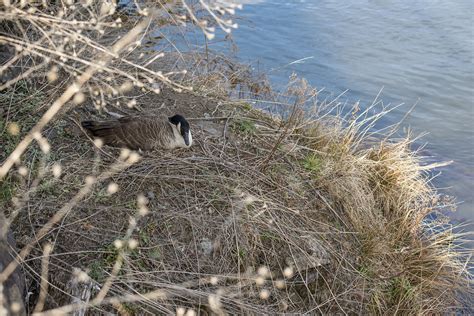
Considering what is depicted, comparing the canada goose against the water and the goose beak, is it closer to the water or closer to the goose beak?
the goose beak

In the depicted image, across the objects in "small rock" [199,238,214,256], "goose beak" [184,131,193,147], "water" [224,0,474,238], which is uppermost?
"goose beak" [184,131,193,147]

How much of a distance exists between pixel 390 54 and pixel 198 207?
8.20 m

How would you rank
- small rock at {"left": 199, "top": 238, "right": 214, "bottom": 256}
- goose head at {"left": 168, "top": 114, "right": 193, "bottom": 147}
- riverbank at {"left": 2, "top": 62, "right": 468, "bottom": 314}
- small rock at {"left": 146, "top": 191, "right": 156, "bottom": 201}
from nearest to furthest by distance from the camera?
riverbank at {"left": 2, "top": 62, "right": 468, "bottom": 314}, small rock at {"left": 199, "top": 238, "right": 214, "bottom": 256}, small rock at {"left": 146, "top": 191, "right": 156, "bottom": 201}, goose head at {"left": 168, "top": 114, "right": 193, "bottom": 147}

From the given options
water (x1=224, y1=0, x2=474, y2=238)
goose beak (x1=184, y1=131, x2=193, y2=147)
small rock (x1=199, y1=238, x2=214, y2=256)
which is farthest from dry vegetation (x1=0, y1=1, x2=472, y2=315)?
water (x1=224, y1=0, x2=474, y2=238)


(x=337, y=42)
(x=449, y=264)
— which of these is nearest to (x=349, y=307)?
(x=449, y=264)

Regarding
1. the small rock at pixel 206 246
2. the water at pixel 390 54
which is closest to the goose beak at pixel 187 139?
the small rock at pixel 206 246

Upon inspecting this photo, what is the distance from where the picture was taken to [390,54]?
37.1 feet

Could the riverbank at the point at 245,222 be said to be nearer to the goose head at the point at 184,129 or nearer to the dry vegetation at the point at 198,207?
the dry vegetation at the point at 198,207

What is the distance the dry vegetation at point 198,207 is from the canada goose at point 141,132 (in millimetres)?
108

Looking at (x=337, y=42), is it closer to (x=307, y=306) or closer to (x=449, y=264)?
(x=449, y=264)

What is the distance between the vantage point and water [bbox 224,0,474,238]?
9.20 m

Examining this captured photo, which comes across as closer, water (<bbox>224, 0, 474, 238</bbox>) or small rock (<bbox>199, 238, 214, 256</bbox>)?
small rock (<bbox>199, 238, 214, 256</bbox>)

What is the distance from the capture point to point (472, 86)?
1028 cm

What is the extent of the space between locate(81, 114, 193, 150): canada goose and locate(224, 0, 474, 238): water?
438cm
